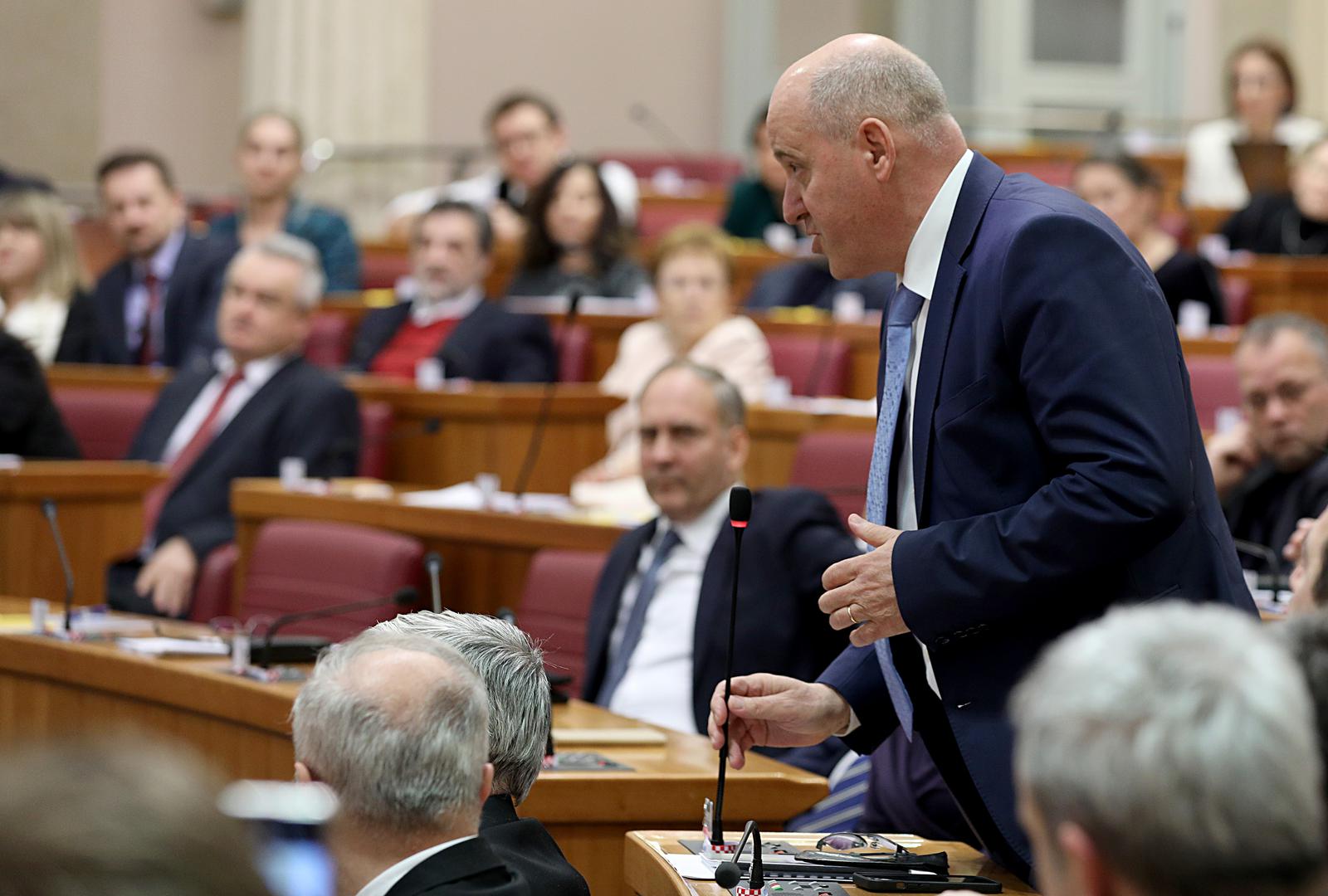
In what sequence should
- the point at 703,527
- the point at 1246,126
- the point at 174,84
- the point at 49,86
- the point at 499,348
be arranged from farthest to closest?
1. the point at 174,84
2. the point at 49,86
3. the point at 1246,126
4. the point at 499,348
5. the point at 703,527

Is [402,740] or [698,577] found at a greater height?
[402,740]

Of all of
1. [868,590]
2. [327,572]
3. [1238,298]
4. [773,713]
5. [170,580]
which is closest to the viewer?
[868,590]

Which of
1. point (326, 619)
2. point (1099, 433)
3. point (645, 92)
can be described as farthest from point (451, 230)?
point (645, 92)

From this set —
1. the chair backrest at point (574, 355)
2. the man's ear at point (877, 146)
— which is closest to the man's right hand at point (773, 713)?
the man's ear at point (877, 146)

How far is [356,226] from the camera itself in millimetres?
10055

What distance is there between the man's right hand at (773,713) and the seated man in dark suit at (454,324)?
412cm

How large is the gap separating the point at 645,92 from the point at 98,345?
6441mm

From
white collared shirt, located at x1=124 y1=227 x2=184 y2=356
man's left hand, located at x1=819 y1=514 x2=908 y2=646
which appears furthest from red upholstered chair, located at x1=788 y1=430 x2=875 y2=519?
white collared shirt, located at x1=124 y1=227 x2=184 y2=356

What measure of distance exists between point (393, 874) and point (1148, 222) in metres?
4.90

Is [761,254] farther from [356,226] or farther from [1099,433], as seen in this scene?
[1099,433]

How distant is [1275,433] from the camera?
4133mm

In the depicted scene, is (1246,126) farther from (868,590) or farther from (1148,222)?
(868,590)

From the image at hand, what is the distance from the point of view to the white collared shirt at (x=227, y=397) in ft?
18.1

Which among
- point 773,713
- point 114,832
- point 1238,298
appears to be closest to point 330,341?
point 1238,298
